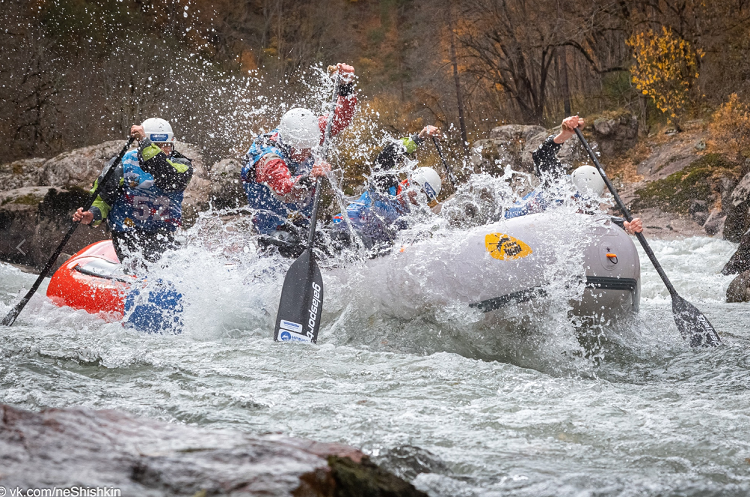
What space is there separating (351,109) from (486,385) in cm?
329

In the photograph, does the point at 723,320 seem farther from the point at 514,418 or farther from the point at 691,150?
the point at 691,150

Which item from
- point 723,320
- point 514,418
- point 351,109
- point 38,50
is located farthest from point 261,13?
point 514,418

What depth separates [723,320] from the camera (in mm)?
5520

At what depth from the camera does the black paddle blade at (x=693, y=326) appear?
14.4 feet

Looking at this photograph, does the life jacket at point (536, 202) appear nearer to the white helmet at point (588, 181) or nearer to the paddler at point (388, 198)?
the white helmet at point (588, 181)

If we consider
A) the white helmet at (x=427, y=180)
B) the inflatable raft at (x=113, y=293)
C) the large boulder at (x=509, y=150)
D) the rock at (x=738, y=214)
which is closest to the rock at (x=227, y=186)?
the large boulder at (x=509, y=150)

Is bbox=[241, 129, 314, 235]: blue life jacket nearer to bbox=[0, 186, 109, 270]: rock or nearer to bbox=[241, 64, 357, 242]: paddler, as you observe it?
bbox=[241, 64, 357, 242]: paddler

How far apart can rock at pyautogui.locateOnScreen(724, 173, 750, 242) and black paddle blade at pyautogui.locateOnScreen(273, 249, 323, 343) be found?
7113mm

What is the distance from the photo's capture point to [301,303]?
14.2 feet

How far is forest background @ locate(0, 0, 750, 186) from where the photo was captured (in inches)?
583

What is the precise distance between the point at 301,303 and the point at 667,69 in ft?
42.4

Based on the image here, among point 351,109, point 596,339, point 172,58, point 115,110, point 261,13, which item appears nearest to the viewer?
point 596,339

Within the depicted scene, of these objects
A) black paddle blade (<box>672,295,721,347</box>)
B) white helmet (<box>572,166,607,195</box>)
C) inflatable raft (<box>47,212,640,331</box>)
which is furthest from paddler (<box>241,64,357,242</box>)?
black paddle blade (<box>672,295,721,347</box>)

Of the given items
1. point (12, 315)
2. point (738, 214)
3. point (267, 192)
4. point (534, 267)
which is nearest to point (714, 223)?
point (738, 214)
